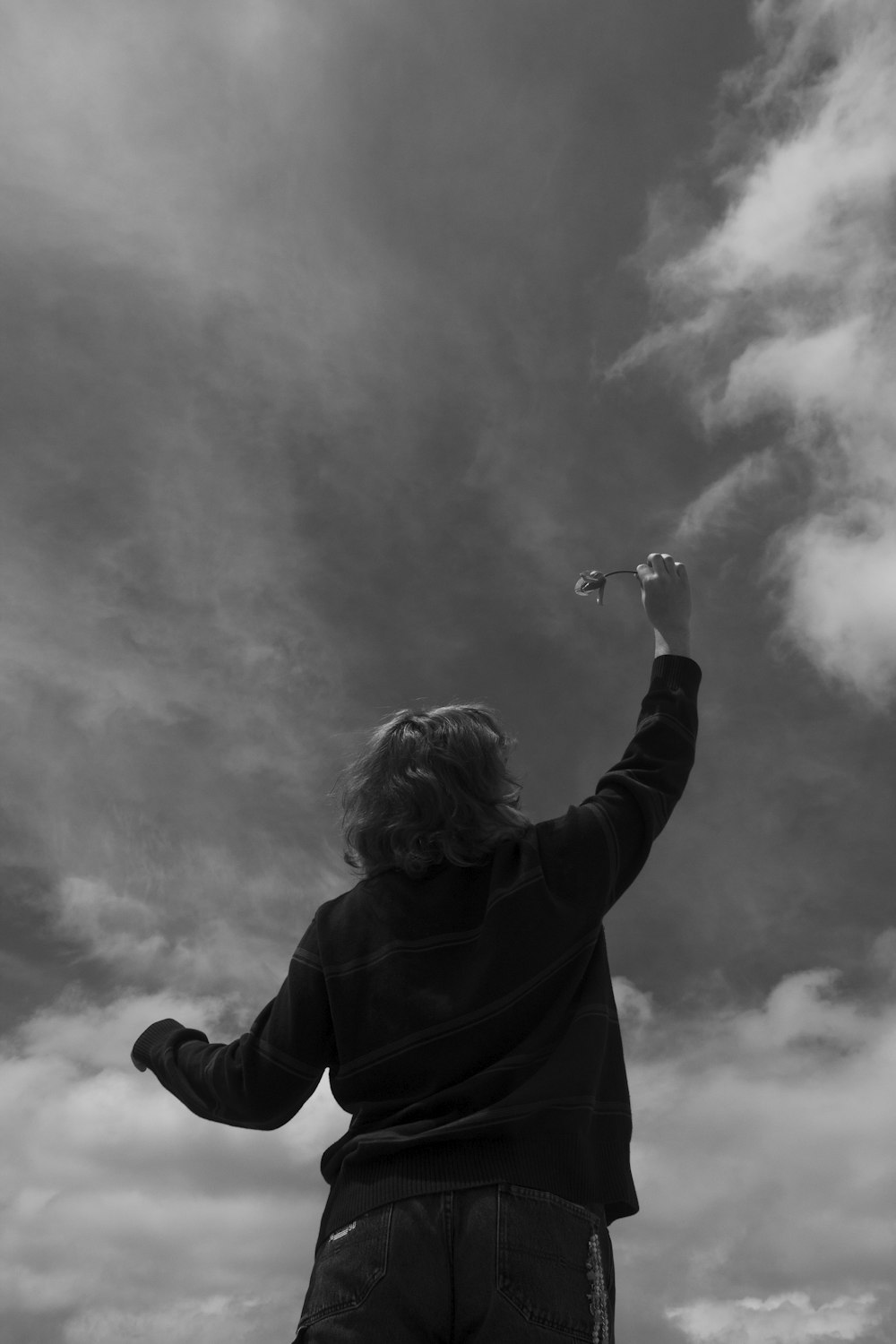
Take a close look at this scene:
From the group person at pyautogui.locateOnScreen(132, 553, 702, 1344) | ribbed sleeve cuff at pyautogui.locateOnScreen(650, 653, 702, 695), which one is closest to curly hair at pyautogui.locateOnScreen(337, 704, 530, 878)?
person at pyautogui.locateOnScreen(132, 553, 702, 1344)

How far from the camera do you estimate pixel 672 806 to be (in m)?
4.76

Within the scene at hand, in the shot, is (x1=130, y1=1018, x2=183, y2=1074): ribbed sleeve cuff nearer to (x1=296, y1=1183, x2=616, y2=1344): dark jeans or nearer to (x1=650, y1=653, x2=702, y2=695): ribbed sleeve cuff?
(x1=296, y1=1183, x2=616, y2=1344): dark jeans

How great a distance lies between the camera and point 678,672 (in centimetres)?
518

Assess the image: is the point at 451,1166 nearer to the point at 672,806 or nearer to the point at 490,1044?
the point at 490,1044

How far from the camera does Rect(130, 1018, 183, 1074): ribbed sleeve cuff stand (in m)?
5.01

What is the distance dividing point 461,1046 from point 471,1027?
7 centimetres

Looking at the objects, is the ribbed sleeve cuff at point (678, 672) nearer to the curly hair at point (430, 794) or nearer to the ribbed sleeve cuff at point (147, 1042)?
the curly hair at point (430, 794)

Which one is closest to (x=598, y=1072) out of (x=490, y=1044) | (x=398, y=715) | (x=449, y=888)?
(x=490, y=1044)

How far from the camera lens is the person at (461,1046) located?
3689 mm

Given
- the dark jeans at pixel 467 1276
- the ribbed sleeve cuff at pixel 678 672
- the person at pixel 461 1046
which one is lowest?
the dark jeans at pixel 467 1276

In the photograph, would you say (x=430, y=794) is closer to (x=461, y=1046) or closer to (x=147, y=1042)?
(x=461, y=1046)

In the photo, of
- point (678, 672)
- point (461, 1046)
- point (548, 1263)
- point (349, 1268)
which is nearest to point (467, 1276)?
point (548, 1263)

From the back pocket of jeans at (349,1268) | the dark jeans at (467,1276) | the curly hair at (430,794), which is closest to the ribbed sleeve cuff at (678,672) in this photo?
the curly hair at (430,794)

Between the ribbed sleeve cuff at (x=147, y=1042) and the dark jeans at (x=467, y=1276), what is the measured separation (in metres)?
1.49
